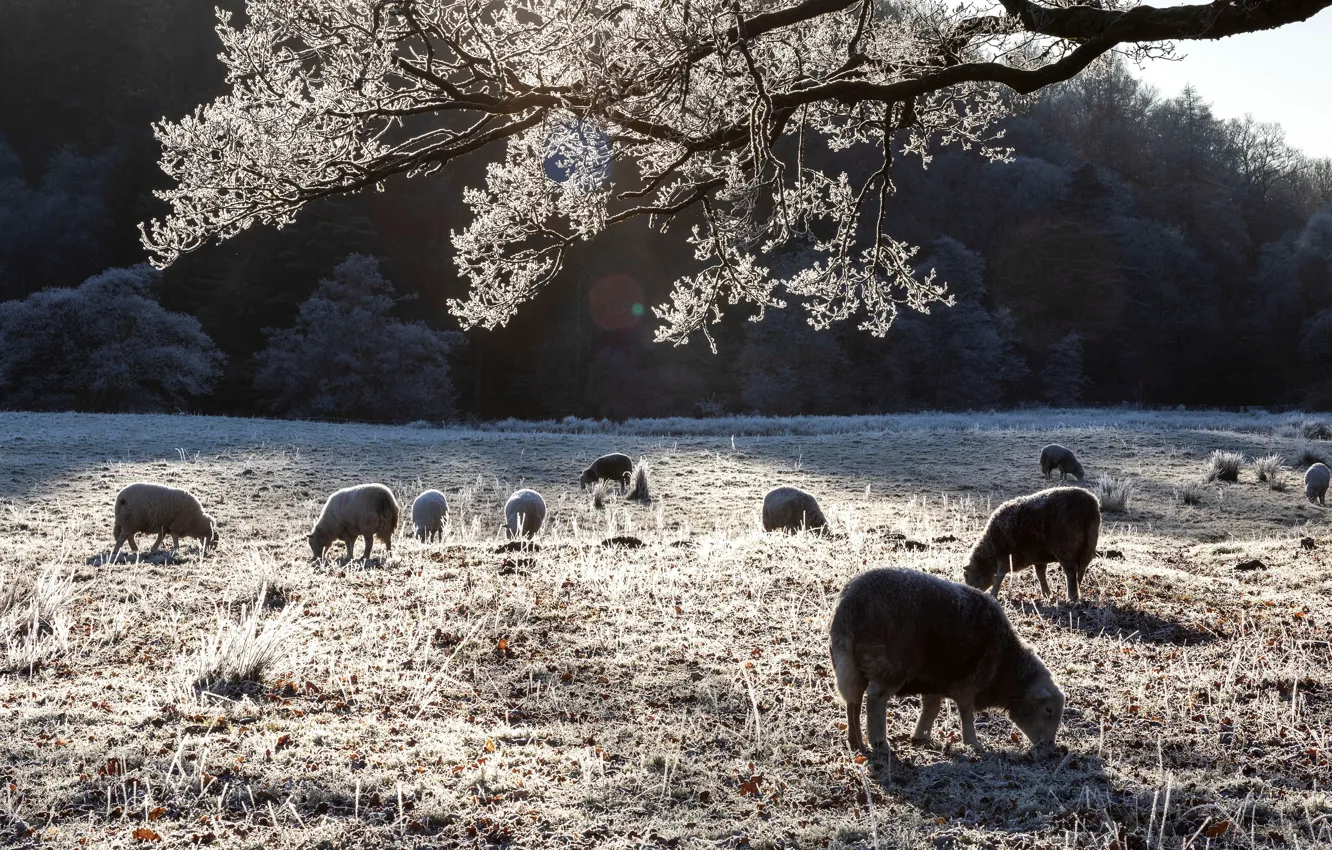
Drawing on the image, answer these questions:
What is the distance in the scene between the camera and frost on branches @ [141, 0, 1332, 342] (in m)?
8.09

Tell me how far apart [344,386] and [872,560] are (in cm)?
3837

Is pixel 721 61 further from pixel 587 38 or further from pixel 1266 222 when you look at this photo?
pixel 1266 222

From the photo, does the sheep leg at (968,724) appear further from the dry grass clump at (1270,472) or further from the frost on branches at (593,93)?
the dry grass clump at (1270,472)

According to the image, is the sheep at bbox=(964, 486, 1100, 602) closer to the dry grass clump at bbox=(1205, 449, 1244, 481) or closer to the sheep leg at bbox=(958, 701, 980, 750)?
the sheep leg at bbox=(958, 701, 980, 750)

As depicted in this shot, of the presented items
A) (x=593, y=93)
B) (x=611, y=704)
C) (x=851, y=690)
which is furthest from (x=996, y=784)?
(x=593, y=93)

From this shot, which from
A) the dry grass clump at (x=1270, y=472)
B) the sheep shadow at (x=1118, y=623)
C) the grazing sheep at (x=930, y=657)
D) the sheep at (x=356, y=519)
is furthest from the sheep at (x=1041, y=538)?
the dry grass clump at (x=1270, y=472)

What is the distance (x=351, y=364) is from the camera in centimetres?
4484

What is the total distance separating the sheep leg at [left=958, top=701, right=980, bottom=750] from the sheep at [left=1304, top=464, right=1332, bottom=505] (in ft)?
56.7

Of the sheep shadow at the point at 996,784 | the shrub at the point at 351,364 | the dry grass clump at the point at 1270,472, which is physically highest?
the shrub at the point at 351,364

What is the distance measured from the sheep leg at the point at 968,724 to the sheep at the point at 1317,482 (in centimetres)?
1729

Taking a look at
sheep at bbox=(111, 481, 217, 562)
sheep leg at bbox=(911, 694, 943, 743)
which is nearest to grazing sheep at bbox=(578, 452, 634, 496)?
sheep at bbox=(111, 481, 217, 562)

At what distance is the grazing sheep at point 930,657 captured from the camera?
5.43m

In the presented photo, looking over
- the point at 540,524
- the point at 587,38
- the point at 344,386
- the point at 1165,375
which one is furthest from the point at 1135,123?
the point at 587,38

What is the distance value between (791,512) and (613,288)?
4283cm
